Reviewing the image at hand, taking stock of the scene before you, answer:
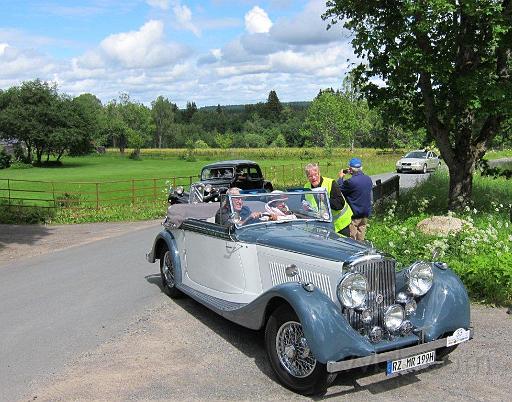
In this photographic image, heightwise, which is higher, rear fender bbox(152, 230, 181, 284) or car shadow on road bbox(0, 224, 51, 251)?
rear fender bbox(152, 230, 181, 284)

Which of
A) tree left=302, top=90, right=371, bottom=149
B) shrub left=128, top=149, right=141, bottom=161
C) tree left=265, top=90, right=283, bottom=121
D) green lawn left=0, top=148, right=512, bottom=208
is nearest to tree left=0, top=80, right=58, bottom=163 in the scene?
green lawn left=0, top=148, right=512, bottom=208

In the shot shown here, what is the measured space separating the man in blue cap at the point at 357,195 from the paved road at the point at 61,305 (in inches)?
141

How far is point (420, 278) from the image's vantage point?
5.14m

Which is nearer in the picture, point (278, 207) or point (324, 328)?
point (324, 328)

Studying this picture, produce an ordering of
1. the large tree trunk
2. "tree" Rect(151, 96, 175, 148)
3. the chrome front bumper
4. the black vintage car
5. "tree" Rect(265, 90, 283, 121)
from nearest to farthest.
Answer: the chrome front bumper
the large tree trunk
the black vintage car
"tree" Rect(151, 96, 175, 148)
"tree" Rect(265, 90, 283, 121)

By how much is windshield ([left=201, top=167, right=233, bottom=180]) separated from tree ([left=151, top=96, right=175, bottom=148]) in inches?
4473

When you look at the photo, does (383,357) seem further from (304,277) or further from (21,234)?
(21,234)

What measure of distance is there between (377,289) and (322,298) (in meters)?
0.65

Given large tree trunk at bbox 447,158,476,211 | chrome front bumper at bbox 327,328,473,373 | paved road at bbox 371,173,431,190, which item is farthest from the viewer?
paved road at bbox 371,173,431,190

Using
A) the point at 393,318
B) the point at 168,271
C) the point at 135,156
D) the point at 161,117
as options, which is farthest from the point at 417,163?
the point at 161,117

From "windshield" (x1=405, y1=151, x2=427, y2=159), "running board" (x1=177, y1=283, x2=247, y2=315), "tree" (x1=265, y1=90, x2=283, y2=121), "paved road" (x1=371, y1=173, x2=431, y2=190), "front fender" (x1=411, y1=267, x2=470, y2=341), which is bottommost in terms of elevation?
"paved road" (x1=371, y1=173, x2=431, y2=190)

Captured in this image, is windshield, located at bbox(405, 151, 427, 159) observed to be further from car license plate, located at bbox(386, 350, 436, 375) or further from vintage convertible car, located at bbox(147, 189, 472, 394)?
car license plate, located at bbox(386, 350, 436, 375)

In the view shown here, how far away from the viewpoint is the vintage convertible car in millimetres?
4527

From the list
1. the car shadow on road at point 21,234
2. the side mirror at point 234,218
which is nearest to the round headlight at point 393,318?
the side mirror at point 234,218
